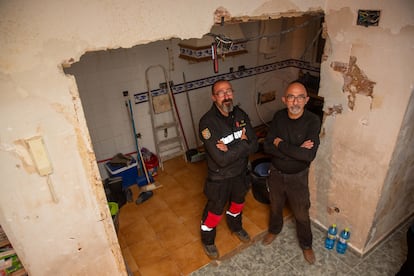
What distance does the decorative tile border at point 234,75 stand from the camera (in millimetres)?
4184

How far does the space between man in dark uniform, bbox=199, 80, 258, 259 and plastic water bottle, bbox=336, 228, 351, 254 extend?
→ 41.0 inches

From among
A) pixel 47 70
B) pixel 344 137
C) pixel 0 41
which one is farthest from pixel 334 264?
pixel 0 41

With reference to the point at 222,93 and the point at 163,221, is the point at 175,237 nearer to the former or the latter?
the point at 163,221

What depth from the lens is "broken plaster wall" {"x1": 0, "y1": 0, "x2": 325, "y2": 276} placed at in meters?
1.36

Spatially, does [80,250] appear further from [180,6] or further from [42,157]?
[180,6]

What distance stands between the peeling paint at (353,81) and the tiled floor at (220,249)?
1.53 m

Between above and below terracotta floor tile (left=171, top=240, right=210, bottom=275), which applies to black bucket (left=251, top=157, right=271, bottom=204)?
above

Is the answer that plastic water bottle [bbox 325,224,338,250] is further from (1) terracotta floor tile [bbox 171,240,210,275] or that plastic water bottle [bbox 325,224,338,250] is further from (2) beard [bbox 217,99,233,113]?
(2) beard [bbox 217,99,233,113]

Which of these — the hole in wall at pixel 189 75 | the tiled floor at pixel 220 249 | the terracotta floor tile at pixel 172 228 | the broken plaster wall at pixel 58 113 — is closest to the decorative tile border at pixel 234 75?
the hole in wall at pixel 189 75

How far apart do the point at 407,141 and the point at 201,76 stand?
292 cm

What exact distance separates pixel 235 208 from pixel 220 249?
46cm

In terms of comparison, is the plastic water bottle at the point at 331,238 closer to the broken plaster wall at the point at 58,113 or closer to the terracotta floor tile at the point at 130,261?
the terracotta floor tile at the point at 130,261

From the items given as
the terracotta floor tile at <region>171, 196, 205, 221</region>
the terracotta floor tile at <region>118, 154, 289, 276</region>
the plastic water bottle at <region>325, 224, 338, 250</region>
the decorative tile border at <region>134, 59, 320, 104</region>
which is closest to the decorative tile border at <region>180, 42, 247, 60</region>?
the decorative tile border at <region>134, 59, 320, 104</region>

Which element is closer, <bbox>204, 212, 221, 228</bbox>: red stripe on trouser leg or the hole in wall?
<bbox>204, 212, 221, 228</bbox>: red stripe on trouser leg
